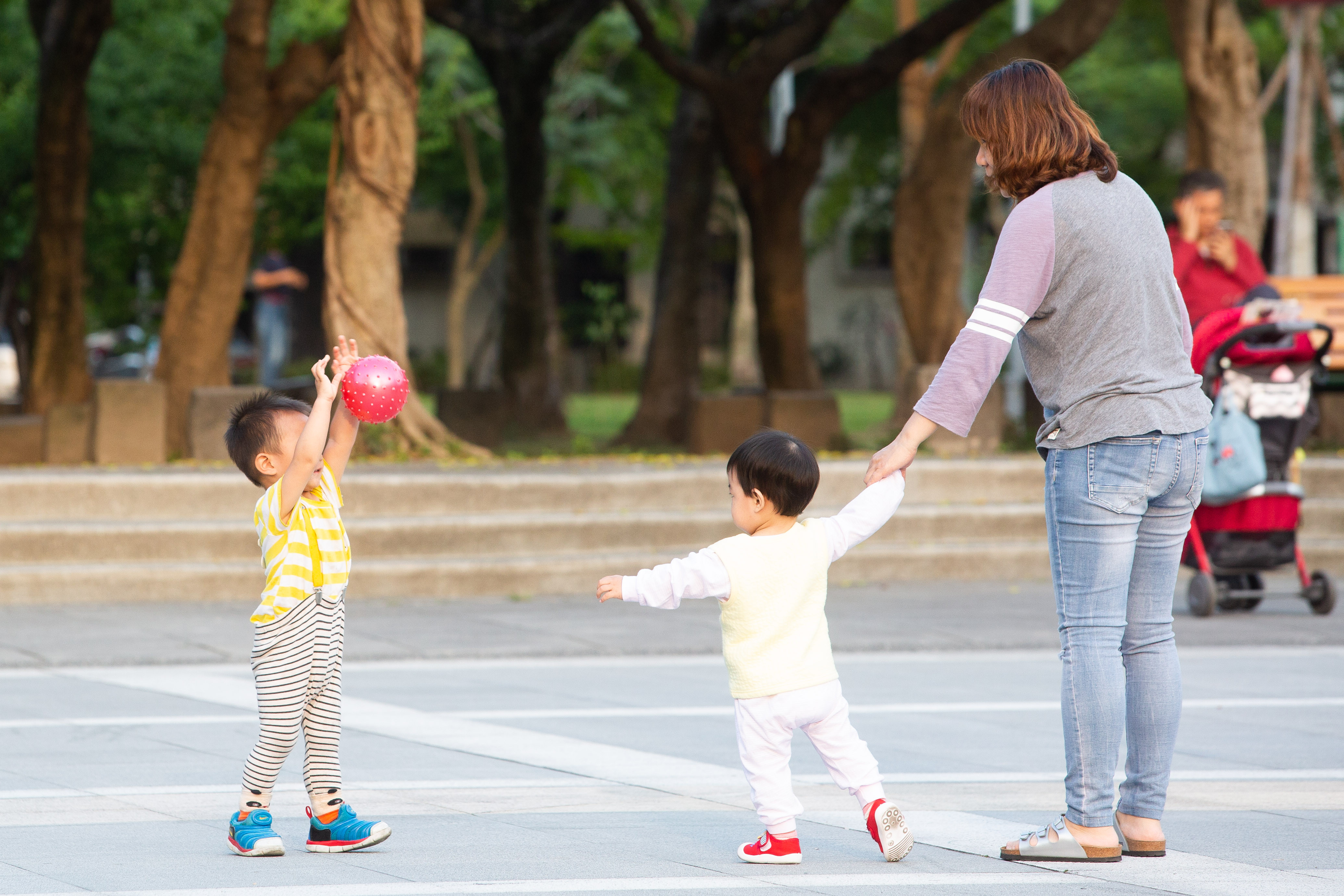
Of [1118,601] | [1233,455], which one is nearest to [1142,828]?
[1118,601]

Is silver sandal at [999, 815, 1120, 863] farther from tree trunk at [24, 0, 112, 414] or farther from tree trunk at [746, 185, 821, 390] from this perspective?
tree trunk at [24, 0, 112, 414]

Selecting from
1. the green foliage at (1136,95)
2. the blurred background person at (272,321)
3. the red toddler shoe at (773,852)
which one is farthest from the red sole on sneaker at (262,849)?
the green foliage at (1136,95)

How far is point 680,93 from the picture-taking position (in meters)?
18.2

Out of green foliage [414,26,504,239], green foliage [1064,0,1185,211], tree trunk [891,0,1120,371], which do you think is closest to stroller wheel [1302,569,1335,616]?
tree trunk [891,0,1120,371]

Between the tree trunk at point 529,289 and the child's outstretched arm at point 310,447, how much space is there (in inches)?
526

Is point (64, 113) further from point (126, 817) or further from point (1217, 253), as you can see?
point (126, 817)

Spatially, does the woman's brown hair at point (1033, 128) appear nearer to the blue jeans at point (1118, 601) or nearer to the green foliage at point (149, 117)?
the blue jeans at point (1118, 601)

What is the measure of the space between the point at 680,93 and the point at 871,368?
2694 centimetres

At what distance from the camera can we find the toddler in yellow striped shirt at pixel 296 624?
15.4ft

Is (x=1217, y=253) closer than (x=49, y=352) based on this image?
Yes

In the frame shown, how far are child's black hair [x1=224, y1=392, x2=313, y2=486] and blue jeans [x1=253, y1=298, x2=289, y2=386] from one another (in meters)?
12.1

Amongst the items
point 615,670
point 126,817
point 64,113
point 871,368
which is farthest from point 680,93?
point 871,368

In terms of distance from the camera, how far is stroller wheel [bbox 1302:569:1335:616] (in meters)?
9.88

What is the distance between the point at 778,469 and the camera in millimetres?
4441
